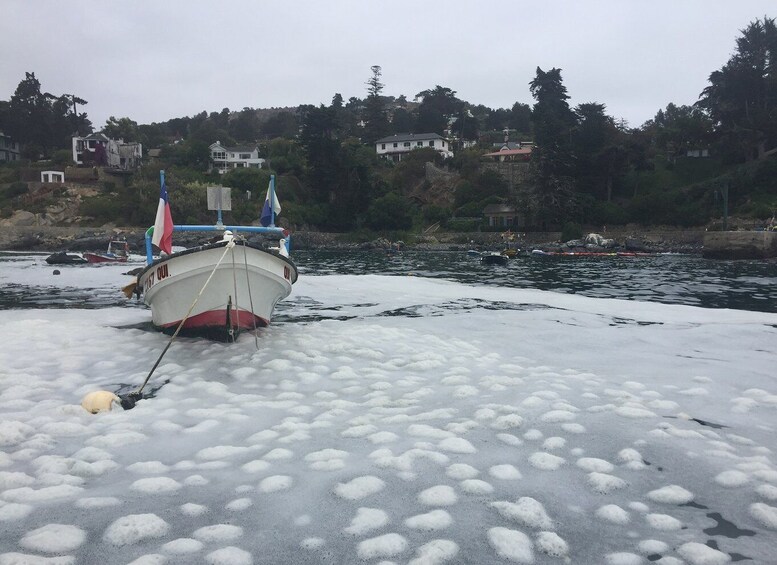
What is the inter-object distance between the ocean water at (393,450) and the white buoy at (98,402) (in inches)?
5.4

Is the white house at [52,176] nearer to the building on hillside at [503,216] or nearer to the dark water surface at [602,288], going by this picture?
the dark water surface at [602,288]

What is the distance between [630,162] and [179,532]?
89553 millimetres

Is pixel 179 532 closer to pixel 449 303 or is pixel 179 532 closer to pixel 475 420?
pixel 475 420

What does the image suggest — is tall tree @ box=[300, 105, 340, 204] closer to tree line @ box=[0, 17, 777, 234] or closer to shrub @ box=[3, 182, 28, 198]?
tree line @ box=[0, 17, 777, 234]

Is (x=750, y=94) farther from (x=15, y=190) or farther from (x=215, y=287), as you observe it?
(x=15, y=190)

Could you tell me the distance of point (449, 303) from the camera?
1800 centimetres

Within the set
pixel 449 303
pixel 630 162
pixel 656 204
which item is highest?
pixel 630 162

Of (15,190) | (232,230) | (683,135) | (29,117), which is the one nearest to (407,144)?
(683,135)

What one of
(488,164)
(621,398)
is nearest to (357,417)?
(621,398)

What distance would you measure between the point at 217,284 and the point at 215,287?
8cm

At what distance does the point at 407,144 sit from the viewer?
367 ft

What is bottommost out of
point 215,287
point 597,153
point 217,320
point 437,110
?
point 217,320

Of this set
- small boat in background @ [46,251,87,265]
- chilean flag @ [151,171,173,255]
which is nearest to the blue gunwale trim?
chilean flag @ [151,171,173,255]

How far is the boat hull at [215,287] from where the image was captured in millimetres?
10312
